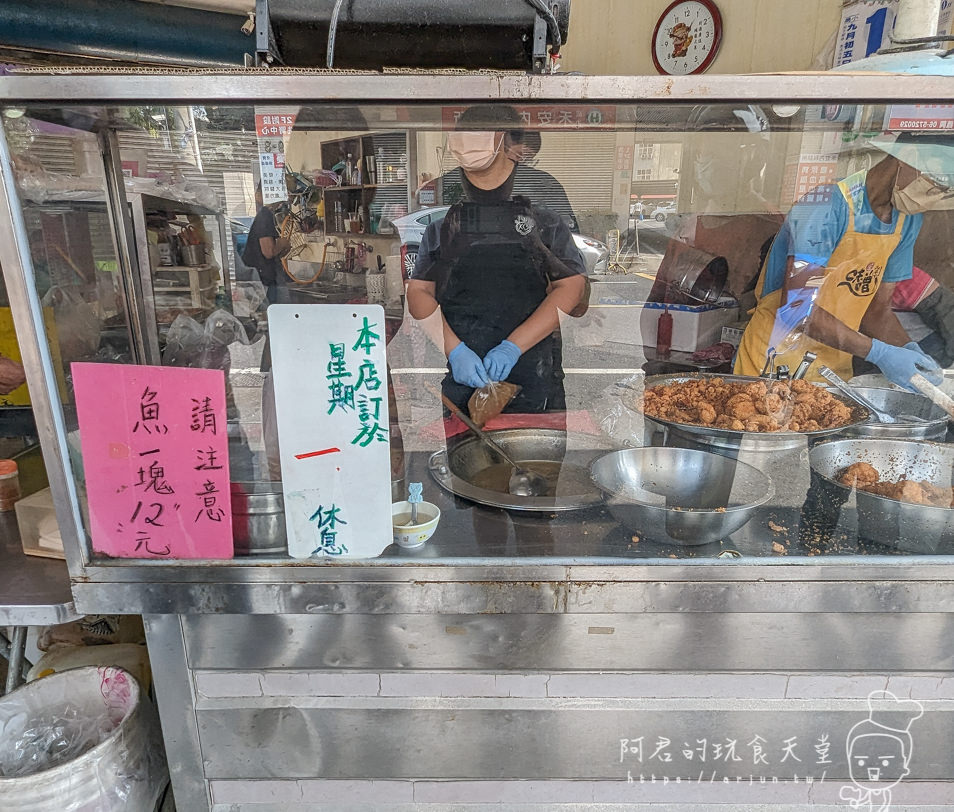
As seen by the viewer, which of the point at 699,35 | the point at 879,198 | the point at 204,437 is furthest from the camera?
the point at 699,35

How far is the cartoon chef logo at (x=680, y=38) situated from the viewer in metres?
4.00

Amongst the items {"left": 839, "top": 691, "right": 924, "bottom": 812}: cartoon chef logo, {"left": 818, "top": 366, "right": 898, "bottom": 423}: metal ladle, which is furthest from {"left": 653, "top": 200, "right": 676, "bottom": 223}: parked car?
{"left": 839, "top": 691, "right": 924, "bottom": 812}: cartoon chef logo

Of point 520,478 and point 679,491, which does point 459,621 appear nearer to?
point 520,478

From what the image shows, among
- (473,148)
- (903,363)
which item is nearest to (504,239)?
(473,148)

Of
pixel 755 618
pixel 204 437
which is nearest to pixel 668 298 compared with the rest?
pixel 755 618

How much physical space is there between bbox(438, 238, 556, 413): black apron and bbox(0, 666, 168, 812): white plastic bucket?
1534 mm

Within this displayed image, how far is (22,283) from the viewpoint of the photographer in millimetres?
Result: 1000

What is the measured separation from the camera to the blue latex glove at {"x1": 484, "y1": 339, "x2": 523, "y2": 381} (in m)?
2.12

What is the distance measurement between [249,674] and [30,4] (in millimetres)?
2461

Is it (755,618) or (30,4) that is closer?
(755,618)

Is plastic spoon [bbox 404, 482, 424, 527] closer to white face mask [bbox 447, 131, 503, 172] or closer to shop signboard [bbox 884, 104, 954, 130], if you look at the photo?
white face mask [bbox 447, 131, 503, 172]

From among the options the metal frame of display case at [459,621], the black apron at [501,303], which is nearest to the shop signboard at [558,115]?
the metal frame of display case at [459,621]

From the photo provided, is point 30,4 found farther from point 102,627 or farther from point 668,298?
point 668,298

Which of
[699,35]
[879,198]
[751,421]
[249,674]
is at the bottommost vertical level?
[249,674]
